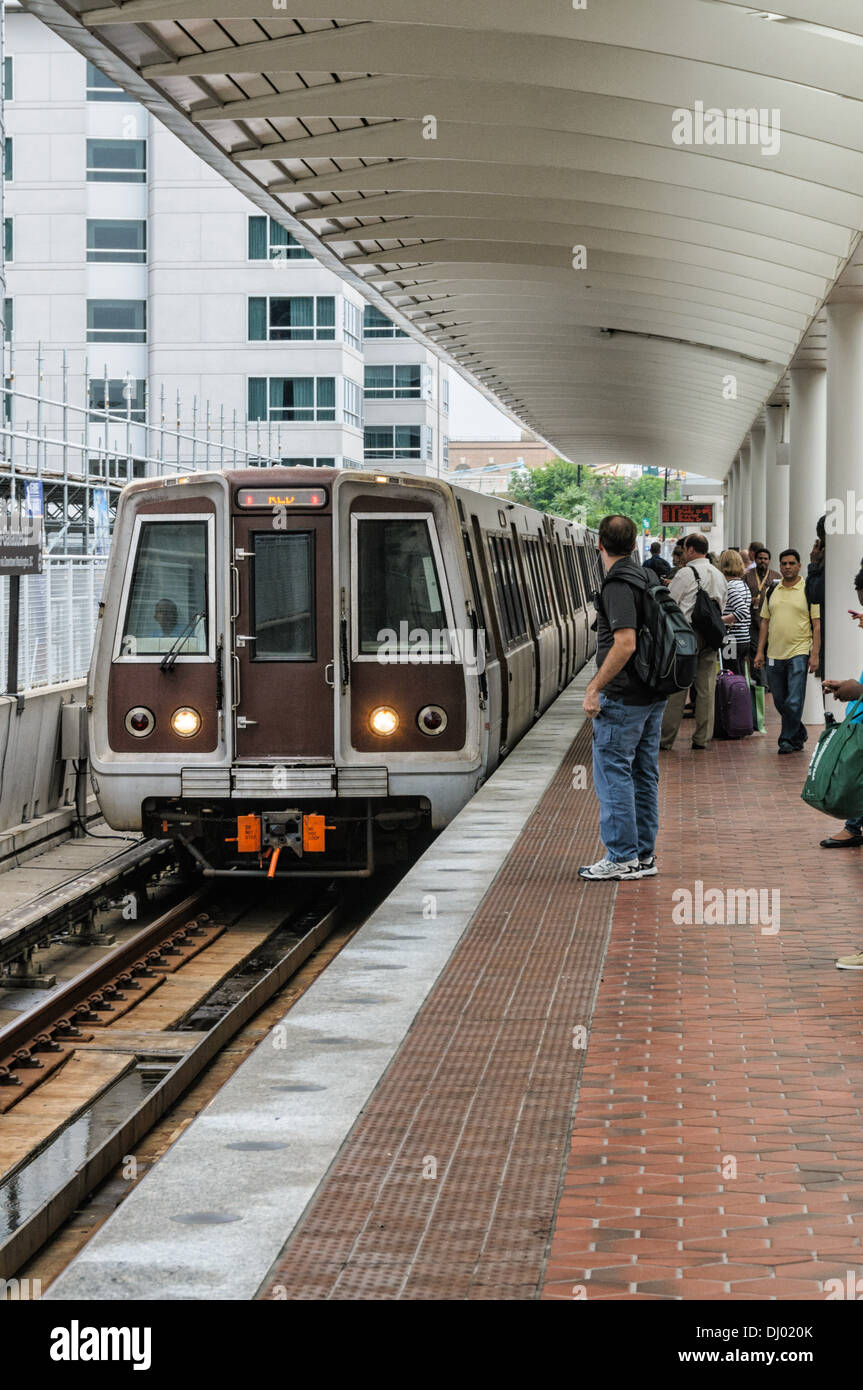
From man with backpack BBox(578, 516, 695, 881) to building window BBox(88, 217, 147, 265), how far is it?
5043 centimetres

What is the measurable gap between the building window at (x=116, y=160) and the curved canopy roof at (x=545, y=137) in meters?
37.3

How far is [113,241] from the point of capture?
57438 millimetres

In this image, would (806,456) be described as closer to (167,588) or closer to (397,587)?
(397,587)

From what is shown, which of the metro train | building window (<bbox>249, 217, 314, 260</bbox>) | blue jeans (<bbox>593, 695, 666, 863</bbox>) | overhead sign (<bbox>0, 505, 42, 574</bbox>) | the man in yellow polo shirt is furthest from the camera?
building window (<bbox>249, 217, 314, 260</bbox>)

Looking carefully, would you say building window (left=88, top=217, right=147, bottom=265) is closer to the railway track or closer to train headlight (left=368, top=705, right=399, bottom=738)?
the railway track

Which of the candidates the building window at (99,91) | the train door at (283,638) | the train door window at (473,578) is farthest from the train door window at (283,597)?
the building window at (99,91)

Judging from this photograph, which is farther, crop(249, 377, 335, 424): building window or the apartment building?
crop(249, 377, 335, 424): building window

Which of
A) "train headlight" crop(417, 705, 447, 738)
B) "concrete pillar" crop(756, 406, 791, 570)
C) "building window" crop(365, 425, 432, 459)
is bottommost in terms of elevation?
"train headlight" crop(417, 705, 447, 738)

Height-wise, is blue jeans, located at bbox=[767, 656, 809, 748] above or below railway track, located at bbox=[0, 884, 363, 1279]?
above

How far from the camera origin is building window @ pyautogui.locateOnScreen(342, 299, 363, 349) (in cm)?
5888

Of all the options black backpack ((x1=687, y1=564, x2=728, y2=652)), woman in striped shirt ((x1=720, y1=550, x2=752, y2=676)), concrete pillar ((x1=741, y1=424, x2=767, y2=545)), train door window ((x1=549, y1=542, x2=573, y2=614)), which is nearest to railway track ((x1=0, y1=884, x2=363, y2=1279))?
black backpack ((x1=687, y1=564, x2=728, y2=652))

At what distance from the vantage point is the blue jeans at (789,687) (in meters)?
15.5

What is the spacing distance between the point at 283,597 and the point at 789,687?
5200mm

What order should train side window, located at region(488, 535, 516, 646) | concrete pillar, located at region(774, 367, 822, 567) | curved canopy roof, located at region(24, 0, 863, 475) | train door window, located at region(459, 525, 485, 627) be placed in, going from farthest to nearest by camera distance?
concrete pillar, located at region(774, 367, 822, 567), train side window, located at region(488, 535, 516, 646), train door window, located at region(459, 525, 485, 627), curved canopy roof, located at region(24, 0, 863, 475)
